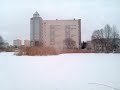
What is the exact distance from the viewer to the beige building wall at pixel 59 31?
67.6 metres

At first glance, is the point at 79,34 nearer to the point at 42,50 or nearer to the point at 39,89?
the point at 42,50

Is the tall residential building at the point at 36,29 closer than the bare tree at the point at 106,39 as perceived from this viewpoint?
No

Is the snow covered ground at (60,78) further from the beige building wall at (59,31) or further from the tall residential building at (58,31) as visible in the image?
the beige building wall at (59,31)

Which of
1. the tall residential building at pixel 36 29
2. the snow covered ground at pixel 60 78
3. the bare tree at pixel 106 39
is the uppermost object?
the tall residential building at pixel 36 29

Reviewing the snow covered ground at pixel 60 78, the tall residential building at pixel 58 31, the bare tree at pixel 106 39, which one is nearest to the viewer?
the snow covered ground at pixel 60 78

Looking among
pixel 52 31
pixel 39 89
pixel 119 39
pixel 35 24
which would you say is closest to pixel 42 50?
pixel 39 89

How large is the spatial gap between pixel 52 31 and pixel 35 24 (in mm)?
8748

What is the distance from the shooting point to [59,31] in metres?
68.4

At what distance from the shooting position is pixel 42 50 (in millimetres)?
25047

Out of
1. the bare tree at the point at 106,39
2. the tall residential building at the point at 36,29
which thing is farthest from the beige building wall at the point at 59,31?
the bare tree at the point at 106,39

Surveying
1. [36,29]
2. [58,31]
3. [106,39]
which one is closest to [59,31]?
[58,31]

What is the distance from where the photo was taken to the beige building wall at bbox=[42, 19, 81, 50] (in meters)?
67.6

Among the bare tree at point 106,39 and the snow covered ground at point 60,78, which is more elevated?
the bare tree at point 106,39

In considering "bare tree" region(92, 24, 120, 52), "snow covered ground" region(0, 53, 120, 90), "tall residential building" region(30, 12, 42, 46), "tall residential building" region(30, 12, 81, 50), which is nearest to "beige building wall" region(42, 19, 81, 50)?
"tall residential building" region(30, 12, 81, 50)
